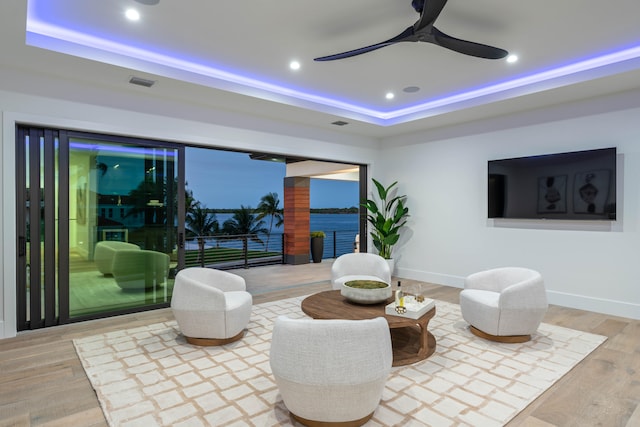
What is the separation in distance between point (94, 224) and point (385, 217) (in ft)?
16.5

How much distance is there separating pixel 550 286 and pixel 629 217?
1.32 metres

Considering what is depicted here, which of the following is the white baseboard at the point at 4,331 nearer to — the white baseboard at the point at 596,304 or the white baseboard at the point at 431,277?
the white baseboard at the point at 431,277

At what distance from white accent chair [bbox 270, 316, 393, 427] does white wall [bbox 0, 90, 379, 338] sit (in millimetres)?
3424

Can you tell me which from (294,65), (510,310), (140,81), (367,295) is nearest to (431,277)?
(510,310)

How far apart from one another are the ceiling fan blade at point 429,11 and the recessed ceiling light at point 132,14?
2.34 m

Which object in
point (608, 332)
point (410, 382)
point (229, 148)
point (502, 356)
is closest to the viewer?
point (410, 382)

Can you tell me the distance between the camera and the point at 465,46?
3.05m

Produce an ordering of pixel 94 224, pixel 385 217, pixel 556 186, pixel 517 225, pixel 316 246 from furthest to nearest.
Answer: pixel 316 246 < pixel 385 217 < pixel 517 225 < pixel 556 186 < pixel 94 224

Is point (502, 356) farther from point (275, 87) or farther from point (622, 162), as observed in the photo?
point (275, 87)

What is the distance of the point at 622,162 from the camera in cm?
452

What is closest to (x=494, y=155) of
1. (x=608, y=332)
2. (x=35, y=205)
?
(x=608, y=332)

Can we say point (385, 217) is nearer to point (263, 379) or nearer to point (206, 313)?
point (206, 313)

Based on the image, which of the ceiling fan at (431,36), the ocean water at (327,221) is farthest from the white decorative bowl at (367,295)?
the ocean water at (327,221)

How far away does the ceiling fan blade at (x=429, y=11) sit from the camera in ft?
7.97
